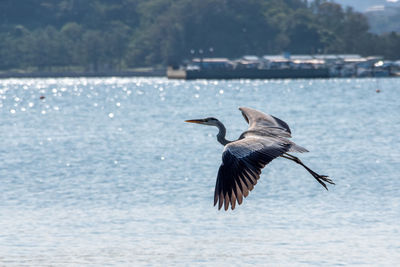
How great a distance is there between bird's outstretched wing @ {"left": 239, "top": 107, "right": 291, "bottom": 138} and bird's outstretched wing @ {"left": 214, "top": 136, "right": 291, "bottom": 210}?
2216mm

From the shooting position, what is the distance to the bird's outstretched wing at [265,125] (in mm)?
18219

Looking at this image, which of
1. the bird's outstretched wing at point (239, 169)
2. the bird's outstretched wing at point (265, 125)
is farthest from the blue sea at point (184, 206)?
the bird's outstretched wing at point (239, 169)

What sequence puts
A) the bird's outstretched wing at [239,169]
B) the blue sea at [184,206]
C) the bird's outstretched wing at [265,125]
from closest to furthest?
the bird's outstretched wing at [239,169]
the bird's outstretched wing at [265,125]
the blue sea at [184,206]

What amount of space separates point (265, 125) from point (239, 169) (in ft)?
14.9

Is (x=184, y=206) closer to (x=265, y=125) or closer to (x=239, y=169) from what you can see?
(x=265, y=125)

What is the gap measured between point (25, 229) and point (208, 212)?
6037 millimetres

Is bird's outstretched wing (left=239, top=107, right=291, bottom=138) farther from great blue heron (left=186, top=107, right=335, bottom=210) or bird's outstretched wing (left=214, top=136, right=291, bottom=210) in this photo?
bird's outstretched wing (left=214, top=136, right=291, bottom=210)

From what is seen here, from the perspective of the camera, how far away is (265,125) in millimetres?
19172

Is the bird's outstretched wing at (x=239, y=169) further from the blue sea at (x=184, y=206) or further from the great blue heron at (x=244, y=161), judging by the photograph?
the blue sea at (x=184, y=206)

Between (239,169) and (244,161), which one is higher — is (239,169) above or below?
below

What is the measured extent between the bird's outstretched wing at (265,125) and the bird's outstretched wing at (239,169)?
7.27 ft

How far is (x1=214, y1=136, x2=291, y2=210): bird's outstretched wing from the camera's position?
47.0 ft

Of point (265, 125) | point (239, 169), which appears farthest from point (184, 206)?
point (239, 169)

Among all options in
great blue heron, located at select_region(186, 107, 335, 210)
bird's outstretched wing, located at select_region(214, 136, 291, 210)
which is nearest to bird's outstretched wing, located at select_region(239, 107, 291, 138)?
great blue heron, located at select_region(186, 107, 335, 210)
